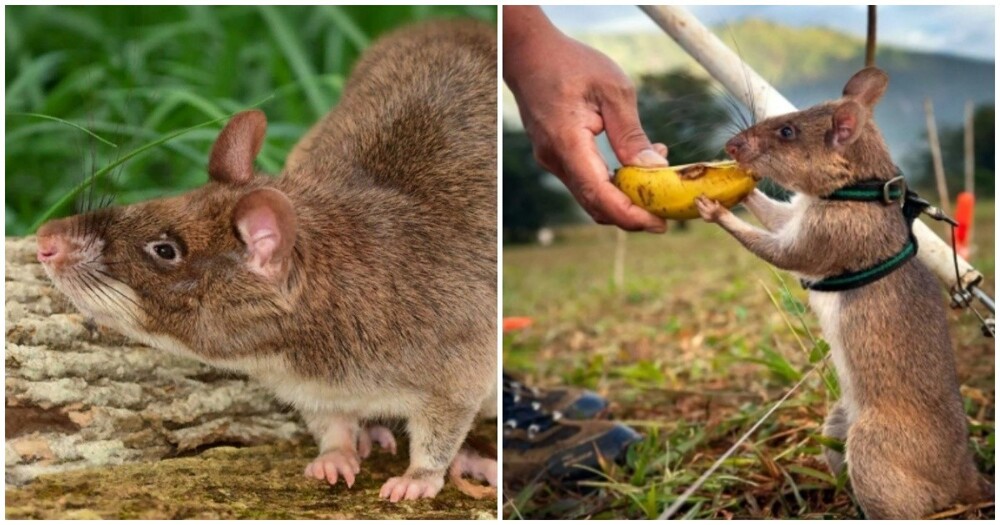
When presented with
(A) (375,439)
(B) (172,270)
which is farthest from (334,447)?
(B) (172,270)

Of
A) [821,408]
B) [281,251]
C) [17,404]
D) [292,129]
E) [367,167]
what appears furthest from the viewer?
[292,129]

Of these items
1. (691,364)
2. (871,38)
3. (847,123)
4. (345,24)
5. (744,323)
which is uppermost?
(345,24)

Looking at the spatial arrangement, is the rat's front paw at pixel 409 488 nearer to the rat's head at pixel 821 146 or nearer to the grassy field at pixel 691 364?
the grassy field at pixel 691 364

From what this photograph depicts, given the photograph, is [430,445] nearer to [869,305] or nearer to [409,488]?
[409,488]

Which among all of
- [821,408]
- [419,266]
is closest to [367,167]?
[419,266]

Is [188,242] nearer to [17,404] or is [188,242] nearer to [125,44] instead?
[17,404]

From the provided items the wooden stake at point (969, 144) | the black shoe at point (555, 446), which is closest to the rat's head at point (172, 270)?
the black shoe at point (555, 446)

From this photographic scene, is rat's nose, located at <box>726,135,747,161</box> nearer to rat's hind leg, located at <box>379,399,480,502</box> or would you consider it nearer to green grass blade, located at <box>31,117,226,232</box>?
rat's hind leg, located at <box>379,399,480,502</box>
